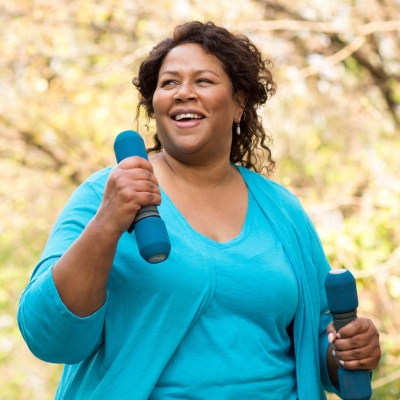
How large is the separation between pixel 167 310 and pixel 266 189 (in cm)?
72

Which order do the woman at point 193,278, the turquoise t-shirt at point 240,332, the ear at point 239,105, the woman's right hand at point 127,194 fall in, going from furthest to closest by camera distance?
the ear at point 239,105 < the turquoise t-shirt at point 240,332 < the woman at point 193,278 < the woman's right hand at point 127,194

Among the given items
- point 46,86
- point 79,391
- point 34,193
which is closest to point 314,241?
point 79,391

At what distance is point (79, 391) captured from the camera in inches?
84.7

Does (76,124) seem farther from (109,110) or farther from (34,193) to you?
(34,193)

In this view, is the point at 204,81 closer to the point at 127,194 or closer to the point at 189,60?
the point at 189,60

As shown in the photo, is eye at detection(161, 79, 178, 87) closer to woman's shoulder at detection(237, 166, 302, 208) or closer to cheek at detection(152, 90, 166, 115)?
cheek at detection(152, 90, 166, 115)

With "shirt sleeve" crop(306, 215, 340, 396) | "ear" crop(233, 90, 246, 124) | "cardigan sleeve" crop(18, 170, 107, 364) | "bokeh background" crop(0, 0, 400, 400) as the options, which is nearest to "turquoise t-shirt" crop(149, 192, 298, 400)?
"shirt sleeve" crop(306, 215, 340, 396)

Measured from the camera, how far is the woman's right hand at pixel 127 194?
1.78 meters

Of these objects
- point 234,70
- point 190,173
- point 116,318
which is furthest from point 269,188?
point 116,318

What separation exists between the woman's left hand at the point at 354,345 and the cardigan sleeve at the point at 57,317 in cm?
70

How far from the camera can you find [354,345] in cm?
215

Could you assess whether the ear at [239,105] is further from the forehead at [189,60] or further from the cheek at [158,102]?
the cheek at [158,102]

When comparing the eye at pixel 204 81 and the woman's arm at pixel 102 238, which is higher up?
the eye at pixel 204 81

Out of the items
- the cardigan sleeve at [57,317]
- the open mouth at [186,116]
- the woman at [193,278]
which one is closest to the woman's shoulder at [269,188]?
the woman at [193,278]
